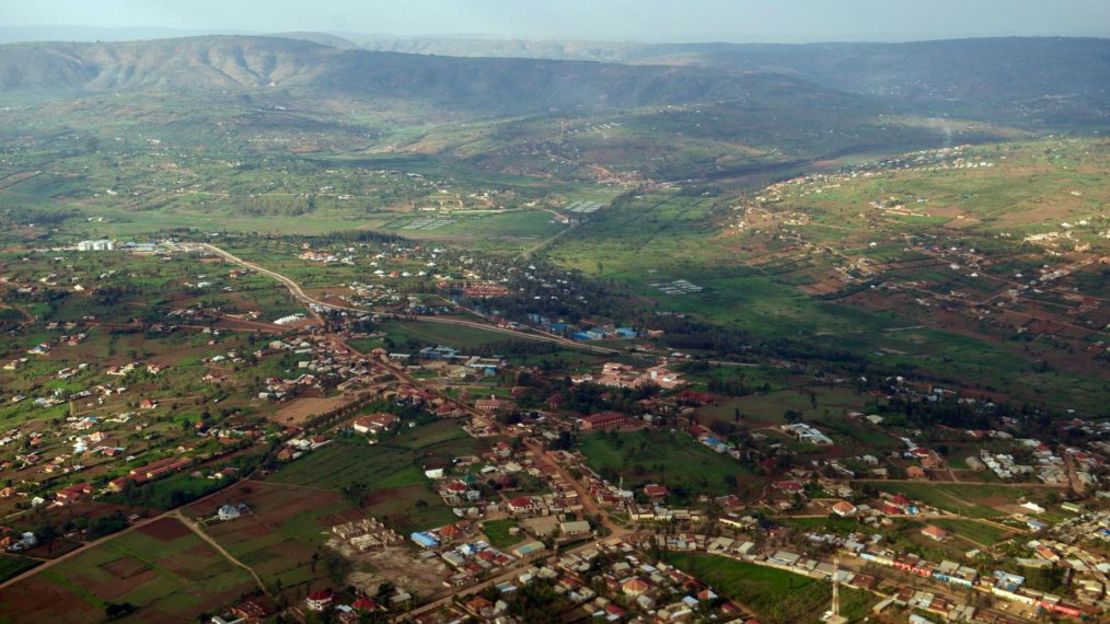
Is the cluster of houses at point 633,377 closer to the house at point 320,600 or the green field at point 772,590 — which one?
the green field at point 772,590

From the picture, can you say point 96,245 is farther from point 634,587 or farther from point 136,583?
point 634,587

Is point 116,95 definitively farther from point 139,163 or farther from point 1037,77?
point 1037,77

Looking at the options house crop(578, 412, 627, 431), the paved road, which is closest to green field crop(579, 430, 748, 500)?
house crop(578, 412, 627, 431)

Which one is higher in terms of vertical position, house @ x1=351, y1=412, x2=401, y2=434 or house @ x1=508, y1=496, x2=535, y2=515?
house @ x1=508, y1=496, x2=535, y2=515

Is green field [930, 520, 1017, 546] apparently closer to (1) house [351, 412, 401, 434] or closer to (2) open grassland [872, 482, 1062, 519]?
(2) open grassland [872, 482, 1062, 519]

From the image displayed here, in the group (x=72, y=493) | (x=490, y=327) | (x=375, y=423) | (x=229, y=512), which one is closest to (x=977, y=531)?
(x=375, y=423)
